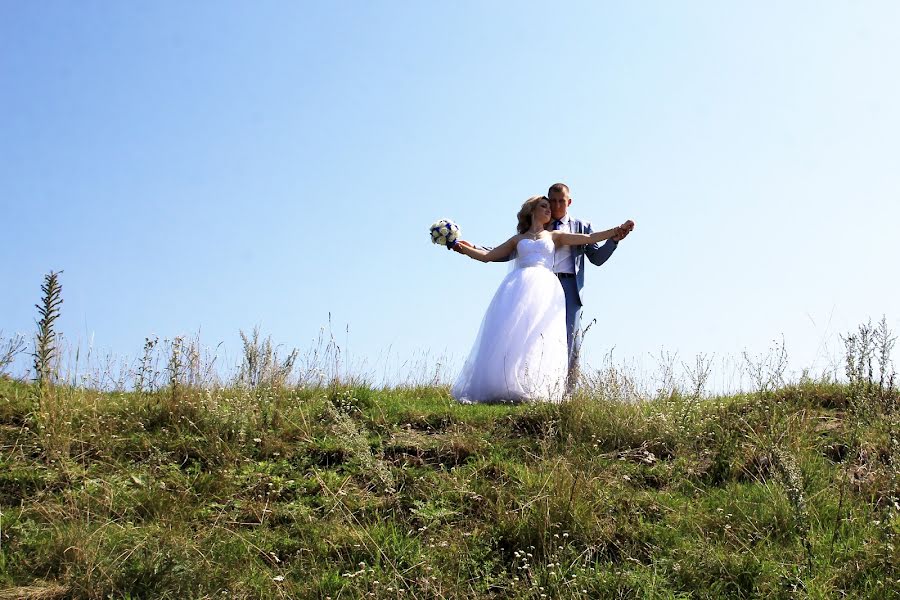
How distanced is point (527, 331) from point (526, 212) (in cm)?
210

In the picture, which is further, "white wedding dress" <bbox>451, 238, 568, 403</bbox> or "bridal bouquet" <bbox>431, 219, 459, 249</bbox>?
"bridal bouquet" <bbox>431, 219, 459, 249</bbox>

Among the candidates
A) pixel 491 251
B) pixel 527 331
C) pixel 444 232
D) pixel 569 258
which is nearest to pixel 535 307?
pixel 527 331

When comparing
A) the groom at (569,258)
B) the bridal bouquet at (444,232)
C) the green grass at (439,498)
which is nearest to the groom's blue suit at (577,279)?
the groom at (569,258)

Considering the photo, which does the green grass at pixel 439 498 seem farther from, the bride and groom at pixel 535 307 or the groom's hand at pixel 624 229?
the groom's hand at pixel 624 229

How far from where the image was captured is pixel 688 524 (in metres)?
5.68

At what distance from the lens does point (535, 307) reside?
417 inches

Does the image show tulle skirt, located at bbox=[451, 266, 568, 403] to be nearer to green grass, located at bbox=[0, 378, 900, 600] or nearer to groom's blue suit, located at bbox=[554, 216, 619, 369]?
groom's blue suit, located at bbox=[554, 216, 619, 369]

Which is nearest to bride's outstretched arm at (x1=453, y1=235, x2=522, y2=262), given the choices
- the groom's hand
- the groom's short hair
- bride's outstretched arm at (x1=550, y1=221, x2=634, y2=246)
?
bride's outstretched arm at (x1=550, y1=221, x2=634, y2=246)

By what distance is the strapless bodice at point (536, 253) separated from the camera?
11.2m

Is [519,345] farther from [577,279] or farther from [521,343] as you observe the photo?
[577,279]

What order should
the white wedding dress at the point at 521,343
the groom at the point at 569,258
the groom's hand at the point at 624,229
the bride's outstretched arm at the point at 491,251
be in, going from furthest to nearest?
the bride's outstretched arm at the point at 491,251 → the groom at the point at 569,258 → the groom's hand at the point at 624,229 → the white wedding dress at the point at 521,343

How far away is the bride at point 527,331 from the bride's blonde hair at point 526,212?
0.02 meters

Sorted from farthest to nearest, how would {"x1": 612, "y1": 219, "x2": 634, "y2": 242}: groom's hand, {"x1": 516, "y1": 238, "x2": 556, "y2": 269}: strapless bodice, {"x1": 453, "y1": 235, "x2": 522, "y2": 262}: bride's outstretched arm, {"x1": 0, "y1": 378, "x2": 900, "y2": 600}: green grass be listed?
{"x1": 453, "y1": 235, "x2": 522, "y2": 262}: bride's outstretched arm → {"x1": 516, "y1": 238, "x2": 556, "y2": 269}: strapless bodice → {"x1": 612, "y1": 219, "x2": 634, "y2": 242}: groom's hand → {"x1": 0, "y1": 378, "x2": 900, "y2": 600}: green grass

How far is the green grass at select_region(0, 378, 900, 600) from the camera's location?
16.4 ft
